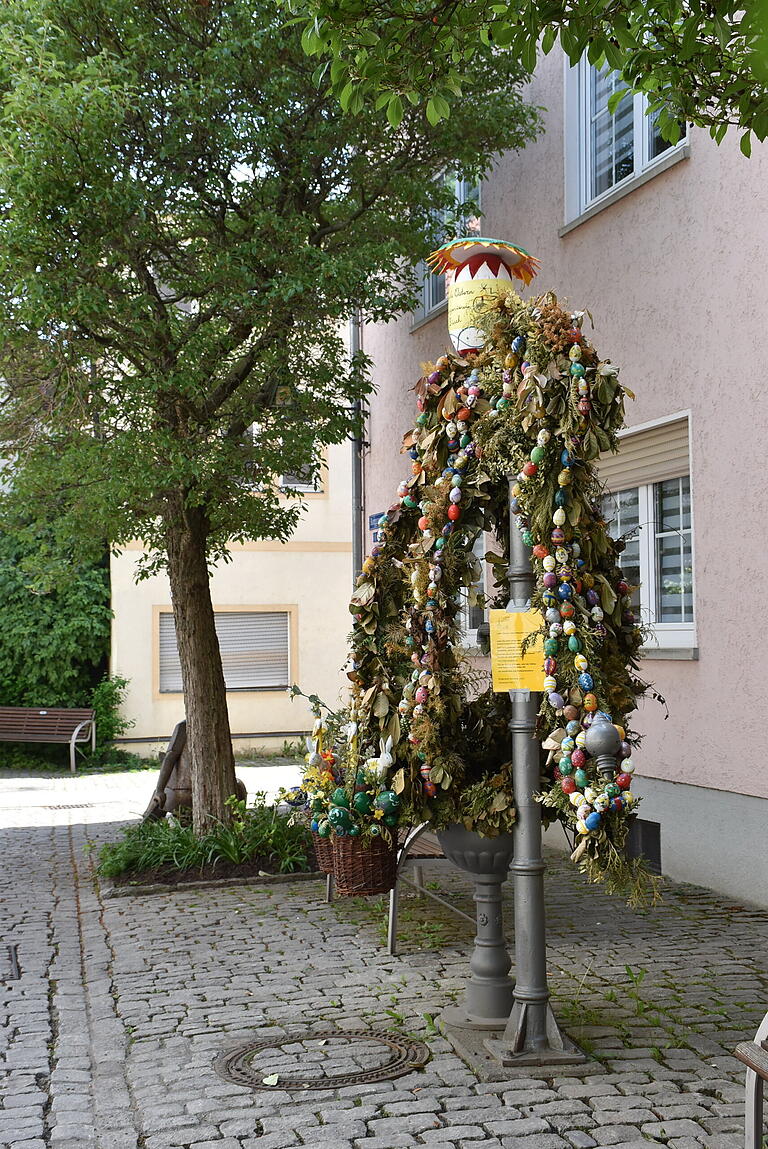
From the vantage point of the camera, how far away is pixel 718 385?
26.2ft

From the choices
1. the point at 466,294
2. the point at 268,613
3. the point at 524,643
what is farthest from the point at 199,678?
the point at 268,613

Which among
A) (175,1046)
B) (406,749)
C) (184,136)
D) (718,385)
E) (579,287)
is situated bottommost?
(175,1046)

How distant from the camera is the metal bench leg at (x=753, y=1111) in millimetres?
3420

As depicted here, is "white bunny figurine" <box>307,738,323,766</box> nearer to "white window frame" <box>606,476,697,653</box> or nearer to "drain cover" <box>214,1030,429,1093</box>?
"drain cover" <box>214,1030,429,1093</box>

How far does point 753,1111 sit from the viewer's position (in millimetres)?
3449

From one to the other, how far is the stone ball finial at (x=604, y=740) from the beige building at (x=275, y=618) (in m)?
15.0

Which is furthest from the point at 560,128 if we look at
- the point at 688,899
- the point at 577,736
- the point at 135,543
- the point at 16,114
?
the point at 135,543

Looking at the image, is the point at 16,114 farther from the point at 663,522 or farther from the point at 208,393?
the point at 663,522

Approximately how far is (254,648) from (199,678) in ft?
34.6

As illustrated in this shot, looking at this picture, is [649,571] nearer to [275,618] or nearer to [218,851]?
[218,851]

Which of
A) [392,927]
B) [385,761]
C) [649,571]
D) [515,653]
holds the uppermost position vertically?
[649,571]

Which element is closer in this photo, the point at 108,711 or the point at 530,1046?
the point at 530,1046

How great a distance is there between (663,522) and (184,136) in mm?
4457

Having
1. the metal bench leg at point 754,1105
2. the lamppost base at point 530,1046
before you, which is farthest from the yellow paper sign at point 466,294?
the metal bench leg at point 754,1105
